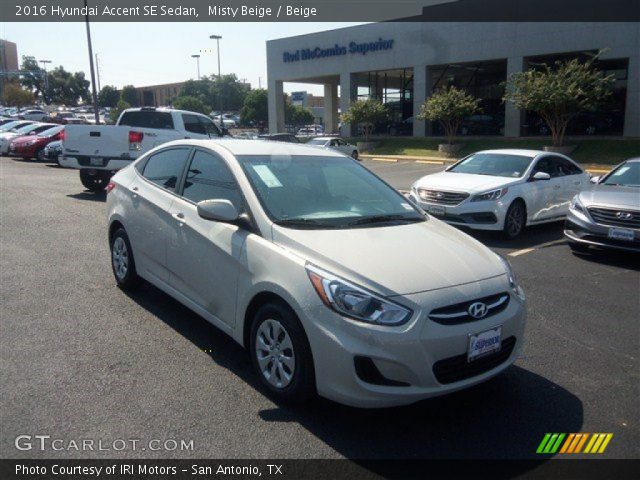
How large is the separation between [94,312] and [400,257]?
318 centimetres

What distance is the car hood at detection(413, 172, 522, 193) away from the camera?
9.21 metres

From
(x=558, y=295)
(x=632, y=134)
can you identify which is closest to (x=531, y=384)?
(x=558, y=295)

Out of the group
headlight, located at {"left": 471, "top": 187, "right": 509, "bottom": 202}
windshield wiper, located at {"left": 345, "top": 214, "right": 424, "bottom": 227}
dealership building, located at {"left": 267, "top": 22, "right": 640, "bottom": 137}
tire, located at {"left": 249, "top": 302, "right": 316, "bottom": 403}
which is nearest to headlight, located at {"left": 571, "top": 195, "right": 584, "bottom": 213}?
headlight, located at {"left": 471, "top": 187, "right": 509, "bottom": 202}

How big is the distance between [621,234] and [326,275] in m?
Answer: 5.67

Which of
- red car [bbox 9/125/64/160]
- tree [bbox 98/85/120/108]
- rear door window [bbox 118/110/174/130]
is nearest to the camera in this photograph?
rear door window [bbox 118/110/174/130]

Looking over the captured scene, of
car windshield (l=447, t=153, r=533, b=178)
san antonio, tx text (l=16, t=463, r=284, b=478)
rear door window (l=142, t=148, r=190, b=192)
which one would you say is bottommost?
san antonio, tx text (l=16, t=463, r=284, b=478)

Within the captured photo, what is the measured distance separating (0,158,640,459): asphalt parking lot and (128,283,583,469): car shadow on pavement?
11 mm

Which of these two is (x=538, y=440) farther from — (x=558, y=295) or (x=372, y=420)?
(x=558, y=295)

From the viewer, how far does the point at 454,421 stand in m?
3.60

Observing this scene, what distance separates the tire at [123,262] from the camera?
5.70 m

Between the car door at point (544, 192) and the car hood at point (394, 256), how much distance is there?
6.05 metres

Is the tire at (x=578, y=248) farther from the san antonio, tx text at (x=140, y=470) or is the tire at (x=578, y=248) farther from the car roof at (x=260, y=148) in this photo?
the san antonio, tx text at (x=140, y=470)

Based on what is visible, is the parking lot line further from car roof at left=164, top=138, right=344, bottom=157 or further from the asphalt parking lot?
car roof at left=164, top=138, right=344, bottom=157

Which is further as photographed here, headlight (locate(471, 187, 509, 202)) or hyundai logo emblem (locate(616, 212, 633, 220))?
headlight (locate(471, 187, 509, 202))
